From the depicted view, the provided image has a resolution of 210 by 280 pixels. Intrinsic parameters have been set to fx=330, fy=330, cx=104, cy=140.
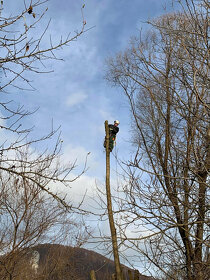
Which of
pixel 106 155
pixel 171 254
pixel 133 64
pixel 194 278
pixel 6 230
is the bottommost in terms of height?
pixel 194 278

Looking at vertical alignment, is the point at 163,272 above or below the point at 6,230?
below

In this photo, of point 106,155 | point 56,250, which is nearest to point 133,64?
point 106,155

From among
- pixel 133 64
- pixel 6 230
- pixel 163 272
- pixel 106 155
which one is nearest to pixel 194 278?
pixel 163 272

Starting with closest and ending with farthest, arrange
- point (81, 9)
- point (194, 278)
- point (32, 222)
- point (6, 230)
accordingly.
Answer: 1. point (81, 9)
2. point (194, 278)
3. point (32, 222)
4. point (6, 230)

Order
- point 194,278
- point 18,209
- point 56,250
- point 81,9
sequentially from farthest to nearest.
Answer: point 56,250, point 18,209, point 194,278, point 81,9

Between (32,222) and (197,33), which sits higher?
(197,33)

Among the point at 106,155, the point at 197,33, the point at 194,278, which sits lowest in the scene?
the point at 194,278

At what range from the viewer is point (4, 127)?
12.9 ft

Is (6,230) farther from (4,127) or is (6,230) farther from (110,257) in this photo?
(4,127)

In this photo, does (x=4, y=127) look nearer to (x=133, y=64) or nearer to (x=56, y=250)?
(x=133, y=64)

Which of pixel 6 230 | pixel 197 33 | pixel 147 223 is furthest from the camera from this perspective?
pixel 6 230

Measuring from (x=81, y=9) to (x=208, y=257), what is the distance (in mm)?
5664

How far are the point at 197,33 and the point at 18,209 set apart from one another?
603 cm

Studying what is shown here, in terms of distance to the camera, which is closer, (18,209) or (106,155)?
(106,155)
